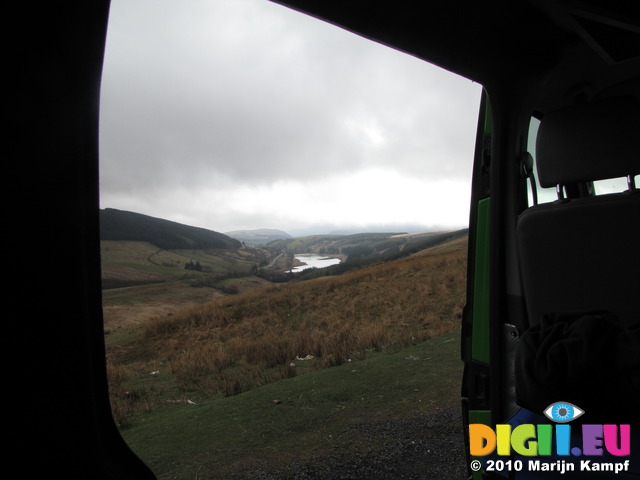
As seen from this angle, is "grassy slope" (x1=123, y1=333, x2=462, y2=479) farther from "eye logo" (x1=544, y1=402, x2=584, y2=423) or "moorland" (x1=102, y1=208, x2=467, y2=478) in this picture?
"eye logo" (x1=544, y1=402, x2=584, y2=423)

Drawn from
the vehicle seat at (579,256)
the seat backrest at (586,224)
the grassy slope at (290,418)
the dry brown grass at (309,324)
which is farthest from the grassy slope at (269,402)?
the seat backrest at (586,224)

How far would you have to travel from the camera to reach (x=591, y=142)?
1788 millimetres

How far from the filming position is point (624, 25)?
173 centimetres

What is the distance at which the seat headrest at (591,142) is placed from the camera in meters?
1.72

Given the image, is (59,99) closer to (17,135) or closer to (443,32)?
(17,135)

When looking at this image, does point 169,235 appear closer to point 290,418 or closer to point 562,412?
point 290,418

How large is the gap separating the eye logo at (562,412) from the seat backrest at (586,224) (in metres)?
0.54

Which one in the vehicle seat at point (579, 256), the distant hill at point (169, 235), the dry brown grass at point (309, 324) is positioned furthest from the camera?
the dry brown grass at point (309, 324)

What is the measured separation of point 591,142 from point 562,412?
1102mm

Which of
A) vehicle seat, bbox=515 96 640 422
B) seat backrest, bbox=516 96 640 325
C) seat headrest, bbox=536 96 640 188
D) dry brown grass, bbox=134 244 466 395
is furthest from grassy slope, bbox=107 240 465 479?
seat headrest, bbox=536 96 640 188

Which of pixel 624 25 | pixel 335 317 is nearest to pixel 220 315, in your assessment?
pixel 335 317

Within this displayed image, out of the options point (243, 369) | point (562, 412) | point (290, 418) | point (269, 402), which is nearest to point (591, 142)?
point (562, 412)

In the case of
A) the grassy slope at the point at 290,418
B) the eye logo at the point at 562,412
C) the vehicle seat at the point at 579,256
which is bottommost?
the grassy slope at the point at 290,418

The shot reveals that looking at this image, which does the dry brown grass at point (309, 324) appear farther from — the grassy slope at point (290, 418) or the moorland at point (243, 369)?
the grassy slope at point (290, 418)
